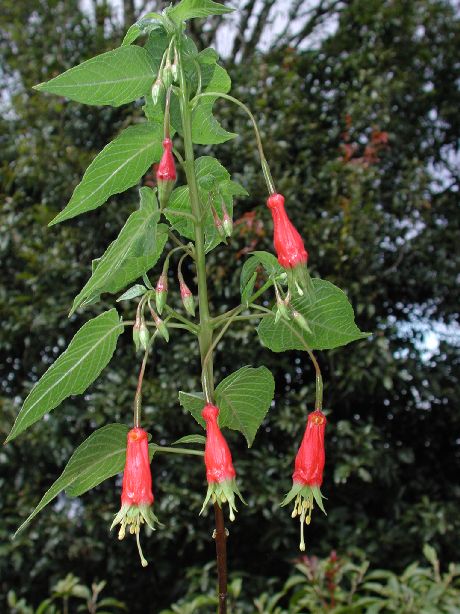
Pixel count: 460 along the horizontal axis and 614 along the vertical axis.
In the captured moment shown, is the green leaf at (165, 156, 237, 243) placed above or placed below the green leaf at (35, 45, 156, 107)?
below

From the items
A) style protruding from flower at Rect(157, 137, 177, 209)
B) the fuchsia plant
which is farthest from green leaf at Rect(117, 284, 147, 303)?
style protruding from flower at Rect(157, 137, 177, 209)

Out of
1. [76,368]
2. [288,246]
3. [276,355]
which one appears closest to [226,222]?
[288,246]

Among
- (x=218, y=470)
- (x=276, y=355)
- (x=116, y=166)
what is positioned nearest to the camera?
(x=218, y=470)

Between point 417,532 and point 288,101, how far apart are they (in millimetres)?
1771

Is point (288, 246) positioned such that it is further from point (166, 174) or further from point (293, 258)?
point (166, 174)

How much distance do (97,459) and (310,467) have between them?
9.1 inches

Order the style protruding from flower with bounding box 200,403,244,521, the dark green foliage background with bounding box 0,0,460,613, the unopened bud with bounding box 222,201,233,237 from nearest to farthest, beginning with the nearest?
the style protruding from flower with bounding box 200,403,244,521 → the unopened bud with bounding box 222,201,233,237 → the dark green foliage background with bounding box 0,0,460,613

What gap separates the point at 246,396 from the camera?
872 millimetres

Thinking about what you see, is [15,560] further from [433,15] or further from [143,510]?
[433,15]

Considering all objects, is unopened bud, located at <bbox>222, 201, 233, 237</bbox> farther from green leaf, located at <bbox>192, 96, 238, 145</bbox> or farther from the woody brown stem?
the woody brown stem

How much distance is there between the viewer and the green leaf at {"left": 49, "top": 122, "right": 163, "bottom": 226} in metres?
0.79

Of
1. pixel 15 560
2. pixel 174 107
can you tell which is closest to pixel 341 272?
pixel 15 560

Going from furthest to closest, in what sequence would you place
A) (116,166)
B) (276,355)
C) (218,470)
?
(276,355), (116,166), (218,470)

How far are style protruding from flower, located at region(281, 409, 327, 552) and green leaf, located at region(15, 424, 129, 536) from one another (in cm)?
19
